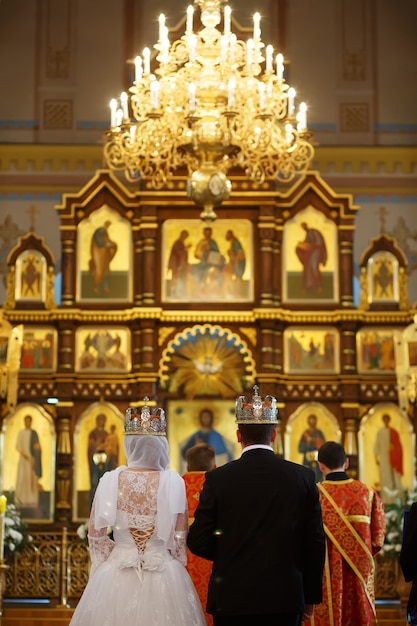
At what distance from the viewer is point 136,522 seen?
6402mm

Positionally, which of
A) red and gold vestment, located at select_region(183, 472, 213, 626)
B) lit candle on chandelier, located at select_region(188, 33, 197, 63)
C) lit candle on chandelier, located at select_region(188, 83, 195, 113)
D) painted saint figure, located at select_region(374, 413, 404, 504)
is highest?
lit candle on chandelier, located at select_region(188, 33, 197, 63)

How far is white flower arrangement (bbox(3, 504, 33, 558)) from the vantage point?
42.8 feet

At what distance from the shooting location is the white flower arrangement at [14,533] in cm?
1305

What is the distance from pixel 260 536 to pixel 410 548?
1301 mm

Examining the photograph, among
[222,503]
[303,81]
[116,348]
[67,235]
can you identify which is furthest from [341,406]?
[222,503]

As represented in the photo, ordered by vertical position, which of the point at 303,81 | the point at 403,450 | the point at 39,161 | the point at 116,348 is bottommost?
the point at 403,450

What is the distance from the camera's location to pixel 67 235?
1506 cm

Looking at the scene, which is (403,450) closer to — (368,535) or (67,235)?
(67,235)

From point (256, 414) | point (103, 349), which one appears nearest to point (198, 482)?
point (256, 414)

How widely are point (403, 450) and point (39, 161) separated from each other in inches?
284

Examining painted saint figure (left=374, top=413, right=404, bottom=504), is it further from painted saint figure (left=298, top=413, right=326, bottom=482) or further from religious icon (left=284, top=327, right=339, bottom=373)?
religious icon (left=284, top=327, right=339, bottom=373)

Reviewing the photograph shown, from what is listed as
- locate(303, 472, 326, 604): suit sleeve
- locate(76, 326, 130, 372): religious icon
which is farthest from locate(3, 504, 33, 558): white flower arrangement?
locate(303, 472, 326, 604): suit sleeve

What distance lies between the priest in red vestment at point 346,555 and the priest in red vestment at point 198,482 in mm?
793

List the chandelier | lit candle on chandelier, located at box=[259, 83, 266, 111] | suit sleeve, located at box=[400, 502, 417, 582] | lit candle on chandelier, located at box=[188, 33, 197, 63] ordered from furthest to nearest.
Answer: the chandelier → lit candle on chandelier, located at box=[259, 83, 266, 111] → lit candle on chandelier, located at box=[188, 33, 197, 63] → suit sleeve, located at box=[400, 502, 417, 582]
